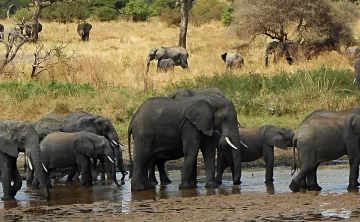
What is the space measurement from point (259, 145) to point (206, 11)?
44151 millimetres

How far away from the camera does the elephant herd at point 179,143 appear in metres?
12.1

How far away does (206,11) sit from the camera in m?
57.8

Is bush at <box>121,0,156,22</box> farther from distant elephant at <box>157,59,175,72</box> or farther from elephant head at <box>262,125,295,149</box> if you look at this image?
elephant head at <box>262,125,295,149</box>

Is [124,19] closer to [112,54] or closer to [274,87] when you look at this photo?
[112,54]

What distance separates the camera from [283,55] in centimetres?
3331

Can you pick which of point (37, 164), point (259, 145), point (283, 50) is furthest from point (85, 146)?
point (283, 50)

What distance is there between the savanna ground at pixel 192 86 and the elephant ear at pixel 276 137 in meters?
2.28

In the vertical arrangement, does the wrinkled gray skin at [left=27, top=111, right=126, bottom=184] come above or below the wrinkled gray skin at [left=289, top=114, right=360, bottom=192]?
above

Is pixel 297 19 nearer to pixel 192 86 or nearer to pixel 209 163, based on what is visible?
pixel 192 86

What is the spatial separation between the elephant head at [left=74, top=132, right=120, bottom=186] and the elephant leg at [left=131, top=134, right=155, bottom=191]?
622mm

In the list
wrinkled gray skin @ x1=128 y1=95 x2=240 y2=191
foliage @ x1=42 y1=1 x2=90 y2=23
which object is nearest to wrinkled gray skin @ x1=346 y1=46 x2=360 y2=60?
wrinkled gray skin @ x1=128 y1=95 x2=240 y2=191

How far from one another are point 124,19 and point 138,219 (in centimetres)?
4735

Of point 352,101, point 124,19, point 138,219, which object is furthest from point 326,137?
point 124,19

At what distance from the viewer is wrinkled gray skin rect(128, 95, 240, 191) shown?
12938mm
